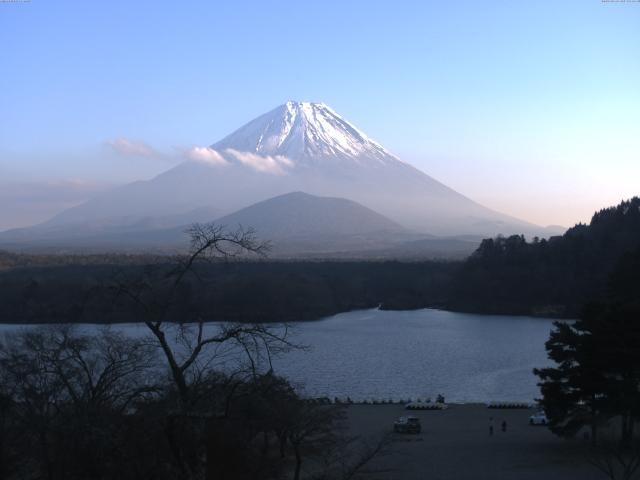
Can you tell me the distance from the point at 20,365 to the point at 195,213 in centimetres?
8255

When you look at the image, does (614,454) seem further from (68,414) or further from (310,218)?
(310,218)

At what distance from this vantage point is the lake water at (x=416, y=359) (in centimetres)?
1342

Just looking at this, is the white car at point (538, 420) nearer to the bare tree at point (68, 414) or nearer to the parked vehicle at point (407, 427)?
the parked vehicle at point (407, 427)

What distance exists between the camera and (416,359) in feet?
55.3

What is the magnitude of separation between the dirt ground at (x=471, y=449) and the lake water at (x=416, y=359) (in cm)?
145

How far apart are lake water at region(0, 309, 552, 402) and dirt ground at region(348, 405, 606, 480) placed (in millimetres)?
1451

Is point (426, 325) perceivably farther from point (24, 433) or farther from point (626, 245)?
point (24, 433)

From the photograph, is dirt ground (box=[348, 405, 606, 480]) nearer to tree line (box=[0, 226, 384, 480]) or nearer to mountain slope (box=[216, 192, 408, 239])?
tree line (box=[0, 226, 384, 480])

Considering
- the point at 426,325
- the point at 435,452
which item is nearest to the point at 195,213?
the point at 426,325

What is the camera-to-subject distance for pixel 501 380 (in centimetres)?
1451

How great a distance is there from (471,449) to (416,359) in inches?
322

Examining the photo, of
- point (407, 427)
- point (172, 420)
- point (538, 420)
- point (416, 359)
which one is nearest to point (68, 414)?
point (172, 420)

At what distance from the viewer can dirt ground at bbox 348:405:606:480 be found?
7395 mm

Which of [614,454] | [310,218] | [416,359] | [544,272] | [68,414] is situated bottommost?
[416,359]
